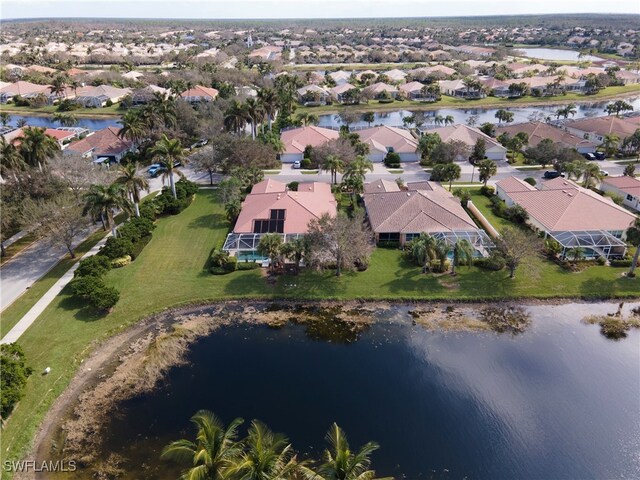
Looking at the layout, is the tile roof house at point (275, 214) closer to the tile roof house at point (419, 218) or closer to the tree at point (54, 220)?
the tile roof house at point (419, 218)

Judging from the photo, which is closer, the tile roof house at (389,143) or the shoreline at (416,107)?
the tile roof house at (389,143)

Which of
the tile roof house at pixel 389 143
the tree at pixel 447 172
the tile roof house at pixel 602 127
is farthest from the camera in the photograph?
the tile roof house at pixel 602 127

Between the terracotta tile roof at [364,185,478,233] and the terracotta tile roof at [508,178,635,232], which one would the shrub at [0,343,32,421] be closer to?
the terracotta tile roof at [364,185,478,233]

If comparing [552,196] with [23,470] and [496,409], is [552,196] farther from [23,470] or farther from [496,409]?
[23,470]

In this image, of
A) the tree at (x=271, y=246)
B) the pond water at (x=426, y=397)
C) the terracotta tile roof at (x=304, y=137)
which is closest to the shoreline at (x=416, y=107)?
the terracotta tile roof at (x=304, y=137)

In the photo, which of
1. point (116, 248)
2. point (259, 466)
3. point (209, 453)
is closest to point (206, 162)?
point (116, 248)

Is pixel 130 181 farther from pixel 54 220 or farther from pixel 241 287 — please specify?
pixel 241 287

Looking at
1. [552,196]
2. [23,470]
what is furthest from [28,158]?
[552,196]
